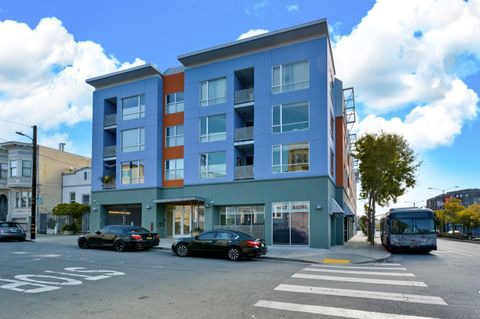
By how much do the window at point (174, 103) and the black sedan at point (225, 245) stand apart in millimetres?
14251

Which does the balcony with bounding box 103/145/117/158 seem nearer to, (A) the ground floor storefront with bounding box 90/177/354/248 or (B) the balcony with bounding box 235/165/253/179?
(A) the ground floor storefront with bounding box 90/177/354/248

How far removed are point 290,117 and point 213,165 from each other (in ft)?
21.4

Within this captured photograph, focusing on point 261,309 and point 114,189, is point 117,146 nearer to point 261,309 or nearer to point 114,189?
point 114,189

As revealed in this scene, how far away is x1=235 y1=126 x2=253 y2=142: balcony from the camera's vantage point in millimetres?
25422

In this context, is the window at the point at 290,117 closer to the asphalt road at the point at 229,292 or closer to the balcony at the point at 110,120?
the asphalt road at the point at 229,292

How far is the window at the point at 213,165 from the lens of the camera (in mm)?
26203

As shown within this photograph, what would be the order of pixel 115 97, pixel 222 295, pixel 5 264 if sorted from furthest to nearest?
1. pixel 115 97
2. pixel 5 264
3. pixel 222 295

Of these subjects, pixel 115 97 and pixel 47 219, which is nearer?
pixel 115 97

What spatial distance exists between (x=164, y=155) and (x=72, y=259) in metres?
14.5

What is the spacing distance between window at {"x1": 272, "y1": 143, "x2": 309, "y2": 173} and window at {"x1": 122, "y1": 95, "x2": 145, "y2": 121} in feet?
40.4

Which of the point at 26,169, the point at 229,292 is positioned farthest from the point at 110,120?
the point at 229,292

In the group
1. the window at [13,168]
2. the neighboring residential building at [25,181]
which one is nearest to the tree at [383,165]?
the neighboring residential building at [25,181]

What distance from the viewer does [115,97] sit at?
31.7 m

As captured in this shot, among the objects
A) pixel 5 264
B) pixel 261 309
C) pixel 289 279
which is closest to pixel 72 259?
pixel 5 264
